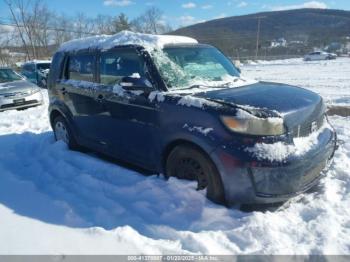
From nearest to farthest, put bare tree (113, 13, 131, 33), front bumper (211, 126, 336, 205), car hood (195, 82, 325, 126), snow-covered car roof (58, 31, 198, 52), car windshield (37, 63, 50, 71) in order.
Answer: front bumper (211, 126, 336, 205) → car hood (195, 82, 325, 126) → snow-covered car roof (58, 31, 198, 52) → car windshield (37, 63, 50, 71) → bare tree (113, 13, 131, 33)

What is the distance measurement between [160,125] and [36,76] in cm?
1570

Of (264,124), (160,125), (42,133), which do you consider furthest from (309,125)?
(42,133)

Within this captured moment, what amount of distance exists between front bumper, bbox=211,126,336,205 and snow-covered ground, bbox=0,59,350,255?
21 centimetres

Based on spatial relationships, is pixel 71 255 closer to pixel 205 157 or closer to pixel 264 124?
pixel 205 157

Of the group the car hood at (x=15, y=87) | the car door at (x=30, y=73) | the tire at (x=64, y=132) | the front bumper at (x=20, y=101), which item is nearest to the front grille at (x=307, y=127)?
the tire at (x=64, y=132)

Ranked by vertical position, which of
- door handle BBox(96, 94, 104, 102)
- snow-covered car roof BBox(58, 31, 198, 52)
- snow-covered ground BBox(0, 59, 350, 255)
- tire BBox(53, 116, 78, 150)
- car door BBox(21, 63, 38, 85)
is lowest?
snow-covered ground BBox(0, 59, 350, 255)

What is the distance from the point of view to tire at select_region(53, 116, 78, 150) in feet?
18.4

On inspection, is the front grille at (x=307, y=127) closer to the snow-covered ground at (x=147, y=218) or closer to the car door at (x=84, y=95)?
the snow-covered ground at (x=147, y=218)

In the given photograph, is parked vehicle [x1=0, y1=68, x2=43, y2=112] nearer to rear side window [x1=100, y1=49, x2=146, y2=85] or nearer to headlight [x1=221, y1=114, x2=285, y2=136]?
rear side window [x1=100, y1=49, x2=146, y2=85]

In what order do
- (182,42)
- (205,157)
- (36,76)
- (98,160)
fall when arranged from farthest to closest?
(36,76), (98,160), (182,42), (205,157)

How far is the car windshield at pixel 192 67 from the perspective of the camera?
3.93 metres

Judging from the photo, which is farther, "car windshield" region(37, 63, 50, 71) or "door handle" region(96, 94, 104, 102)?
"car windshield" region(37, 63, 50, 71)

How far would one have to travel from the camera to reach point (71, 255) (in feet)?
9.21

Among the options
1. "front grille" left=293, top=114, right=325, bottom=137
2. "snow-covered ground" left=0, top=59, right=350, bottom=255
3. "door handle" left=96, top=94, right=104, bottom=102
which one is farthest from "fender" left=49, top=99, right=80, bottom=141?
"front grille" left=293, top=114, right=325, bottom=137
